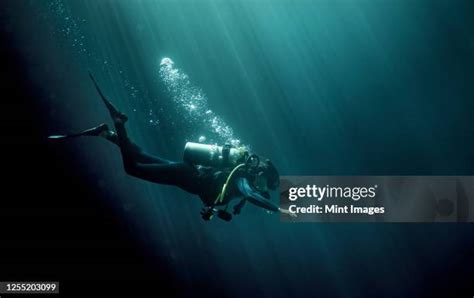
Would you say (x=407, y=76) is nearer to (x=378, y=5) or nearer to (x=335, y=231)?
(x=378, y=5)

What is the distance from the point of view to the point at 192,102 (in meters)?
6.87

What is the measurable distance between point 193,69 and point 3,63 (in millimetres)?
3676

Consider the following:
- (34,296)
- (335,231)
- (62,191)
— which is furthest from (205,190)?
(62,191)

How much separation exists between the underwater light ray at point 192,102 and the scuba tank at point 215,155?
2.45 meters

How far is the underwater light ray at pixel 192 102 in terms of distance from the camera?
6274mm

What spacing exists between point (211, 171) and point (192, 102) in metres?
3.25

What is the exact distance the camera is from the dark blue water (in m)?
5.61

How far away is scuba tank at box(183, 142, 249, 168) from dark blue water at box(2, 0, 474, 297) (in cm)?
271

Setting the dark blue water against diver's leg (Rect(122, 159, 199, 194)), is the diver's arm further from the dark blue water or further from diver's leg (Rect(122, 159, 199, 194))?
the dark blue water

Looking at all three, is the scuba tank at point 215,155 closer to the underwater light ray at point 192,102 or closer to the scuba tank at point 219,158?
the scuba tank at point 219,158

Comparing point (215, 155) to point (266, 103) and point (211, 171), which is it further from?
point (266, 103)
